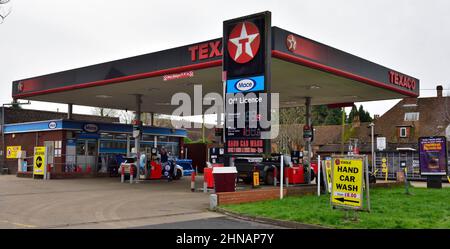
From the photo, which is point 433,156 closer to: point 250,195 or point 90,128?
point 250,195

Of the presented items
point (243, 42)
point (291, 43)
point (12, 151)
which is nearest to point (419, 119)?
point (12, 151)

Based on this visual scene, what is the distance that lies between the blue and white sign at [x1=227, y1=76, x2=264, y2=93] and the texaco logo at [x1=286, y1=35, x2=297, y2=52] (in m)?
2.60

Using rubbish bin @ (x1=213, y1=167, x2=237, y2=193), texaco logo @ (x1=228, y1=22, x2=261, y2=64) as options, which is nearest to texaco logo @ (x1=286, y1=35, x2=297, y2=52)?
texaco logo @ (x1=228, y1=22, x2=261, y2=64)

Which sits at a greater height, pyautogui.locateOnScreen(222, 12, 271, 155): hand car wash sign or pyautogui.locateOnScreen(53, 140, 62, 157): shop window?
pyautogui.locateOnScreen(222, 12, 271, 155): hand car wash sign

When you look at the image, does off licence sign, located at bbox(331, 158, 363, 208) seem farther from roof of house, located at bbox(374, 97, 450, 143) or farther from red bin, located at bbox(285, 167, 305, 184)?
roof of house, located at bbox(374, 97, 450, 143)

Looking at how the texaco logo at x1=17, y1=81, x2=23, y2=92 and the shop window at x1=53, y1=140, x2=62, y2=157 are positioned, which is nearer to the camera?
the texaco logo at x1=17, y1=81, x2=23, y2=92

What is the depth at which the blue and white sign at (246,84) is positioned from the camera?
15117 millimetres

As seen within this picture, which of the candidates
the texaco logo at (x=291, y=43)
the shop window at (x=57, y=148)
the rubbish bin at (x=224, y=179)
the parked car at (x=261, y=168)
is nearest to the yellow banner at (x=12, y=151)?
the shop window at (x=57, y=148)

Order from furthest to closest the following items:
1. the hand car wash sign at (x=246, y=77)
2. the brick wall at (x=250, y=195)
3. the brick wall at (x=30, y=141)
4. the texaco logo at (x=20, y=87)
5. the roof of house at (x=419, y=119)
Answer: the roof of house at (x=419, y=119), the brick wall at (x=30, y=141), the texaco logo at (x=20, y=87), the hand car wash sign at (x=246, y=77), the brick wall at (x=250, y=195)

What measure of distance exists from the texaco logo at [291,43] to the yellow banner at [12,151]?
22.3m

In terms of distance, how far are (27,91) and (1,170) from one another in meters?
9.80

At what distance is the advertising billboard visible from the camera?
75.4 feet

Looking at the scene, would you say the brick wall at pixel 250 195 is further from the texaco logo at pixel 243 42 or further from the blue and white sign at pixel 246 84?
the texaco logo at pixel 243 42
